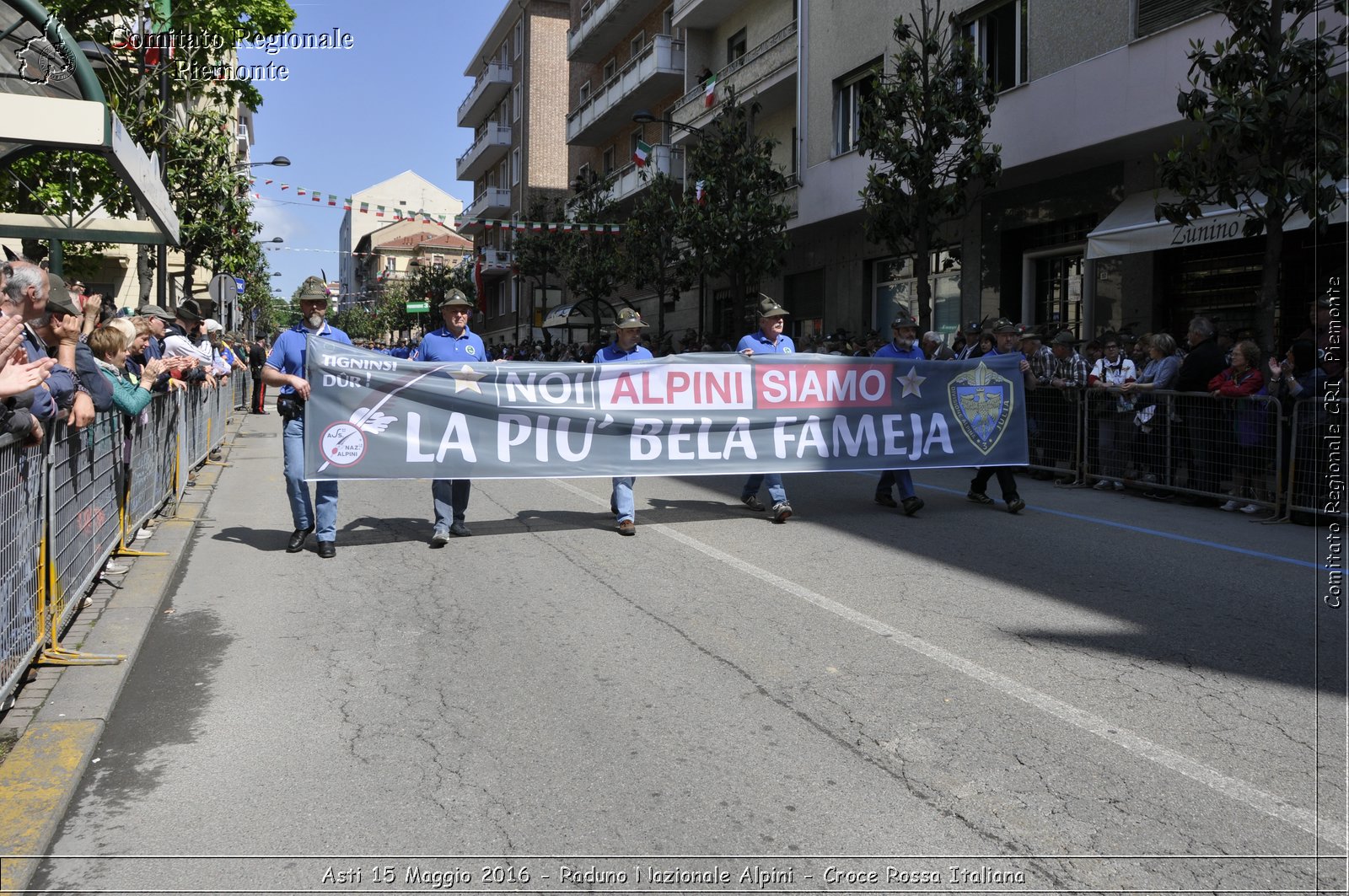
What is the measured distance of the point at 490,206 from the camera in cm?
A: 6462

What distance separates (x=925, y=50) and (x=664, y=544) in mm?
13137

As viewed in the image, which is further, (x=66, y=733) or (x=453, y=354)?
(x=453, y=354)

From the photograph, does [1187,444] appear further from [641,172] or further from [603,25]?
[603,25]

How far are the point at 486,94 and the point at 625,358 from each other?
62.0 meters

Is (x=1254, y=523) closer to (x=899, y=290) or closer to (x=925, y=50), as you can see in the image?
(x=925, y=50)

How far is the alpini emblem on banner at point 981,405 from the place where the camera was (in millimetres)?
10648

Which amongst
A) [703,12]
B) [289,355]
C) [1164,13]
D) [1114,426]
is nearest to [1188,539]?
[1114,426]

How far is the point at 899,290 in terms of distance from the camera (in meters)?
25.3

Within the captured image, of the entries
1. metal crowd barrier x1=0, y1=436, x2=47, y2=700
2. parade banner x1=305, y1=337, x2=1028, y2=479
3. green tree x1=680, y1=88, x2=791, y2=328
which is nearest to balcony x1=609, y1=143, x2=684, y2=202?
green tree x1=680, y1=88, x2=791, y2=328

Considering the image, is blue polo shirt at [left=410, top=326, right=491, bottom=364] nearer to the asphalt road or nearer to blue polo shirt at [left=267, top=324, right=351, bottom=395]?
blue polo shirt at [left=267, top=324, right=351, bottom=395]

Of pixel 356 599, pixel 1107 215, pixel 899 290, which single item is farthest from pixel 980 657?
pixel 899 290

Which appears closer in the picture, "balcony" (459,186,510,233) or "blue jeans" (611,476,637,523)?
"blue jeans" (611,476,637,523)

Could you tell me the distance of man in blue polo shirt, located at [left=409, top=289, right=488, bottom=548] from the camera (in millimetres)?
8891

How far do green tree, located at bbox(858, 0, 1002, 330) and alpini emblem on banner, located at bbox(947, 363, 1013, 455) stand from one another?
8585 mm
